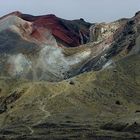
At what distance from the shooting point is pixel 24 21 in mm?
153000

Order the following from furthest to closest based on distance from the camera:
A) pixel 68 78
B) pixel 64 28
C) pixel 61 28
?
pixel 64 28 < pixel 61 28 < pixel 68 78

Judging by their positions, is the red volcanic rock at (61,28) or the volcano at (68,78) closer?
the volcano at (68,78)

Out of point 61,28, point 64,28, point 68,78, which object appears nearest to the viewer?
point 68,78

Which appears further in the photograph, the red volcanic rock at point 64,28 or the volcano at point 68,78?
the red volcanic rock at point 64,28

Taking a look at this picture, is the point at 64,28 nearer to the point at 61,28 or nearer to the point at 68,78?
the point at 61,28

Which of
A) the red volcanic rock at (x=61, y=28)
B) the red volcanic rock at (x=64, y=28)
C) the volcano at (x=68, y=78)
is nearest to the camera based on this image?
the volcano at (x=68, y=78)

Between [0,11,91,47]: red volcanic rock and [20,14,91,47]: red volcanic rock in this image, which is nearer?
[0,11,91,47]: red volcanic rock

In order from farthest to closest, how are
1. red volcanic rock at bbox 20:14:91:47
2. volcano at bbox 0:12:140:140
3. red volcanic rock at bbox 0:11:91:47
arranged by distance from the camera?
red volcanic rock at bbox 20:14:91:47, red volcanic rock at bbox 0:11:91:47, volcano at bbox 0:12:140:140

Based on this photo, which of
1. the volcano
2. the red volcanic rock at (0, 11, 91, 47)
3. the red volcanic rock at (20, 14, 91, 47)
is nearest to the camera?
the volcano

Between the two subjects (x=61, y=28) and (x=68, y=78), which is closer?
(x=68, y=78)

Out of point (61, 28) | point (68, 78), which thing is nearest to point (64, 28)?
point (61, 28)

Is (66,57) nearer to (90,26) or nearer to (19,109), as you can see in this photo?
(90,26)

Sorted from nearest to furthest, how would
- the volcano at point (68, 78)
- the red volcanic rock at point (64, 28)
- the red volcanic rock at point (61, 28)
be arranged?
the volcano at point (68, 78), the red volcanic rock at point (61, 28), the red volcanic rock at point (64, 28)

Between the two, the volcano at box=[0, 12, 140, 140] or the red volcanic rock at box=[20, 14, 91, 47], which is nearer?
the volcano at box=[0, 12, 140, 140]
